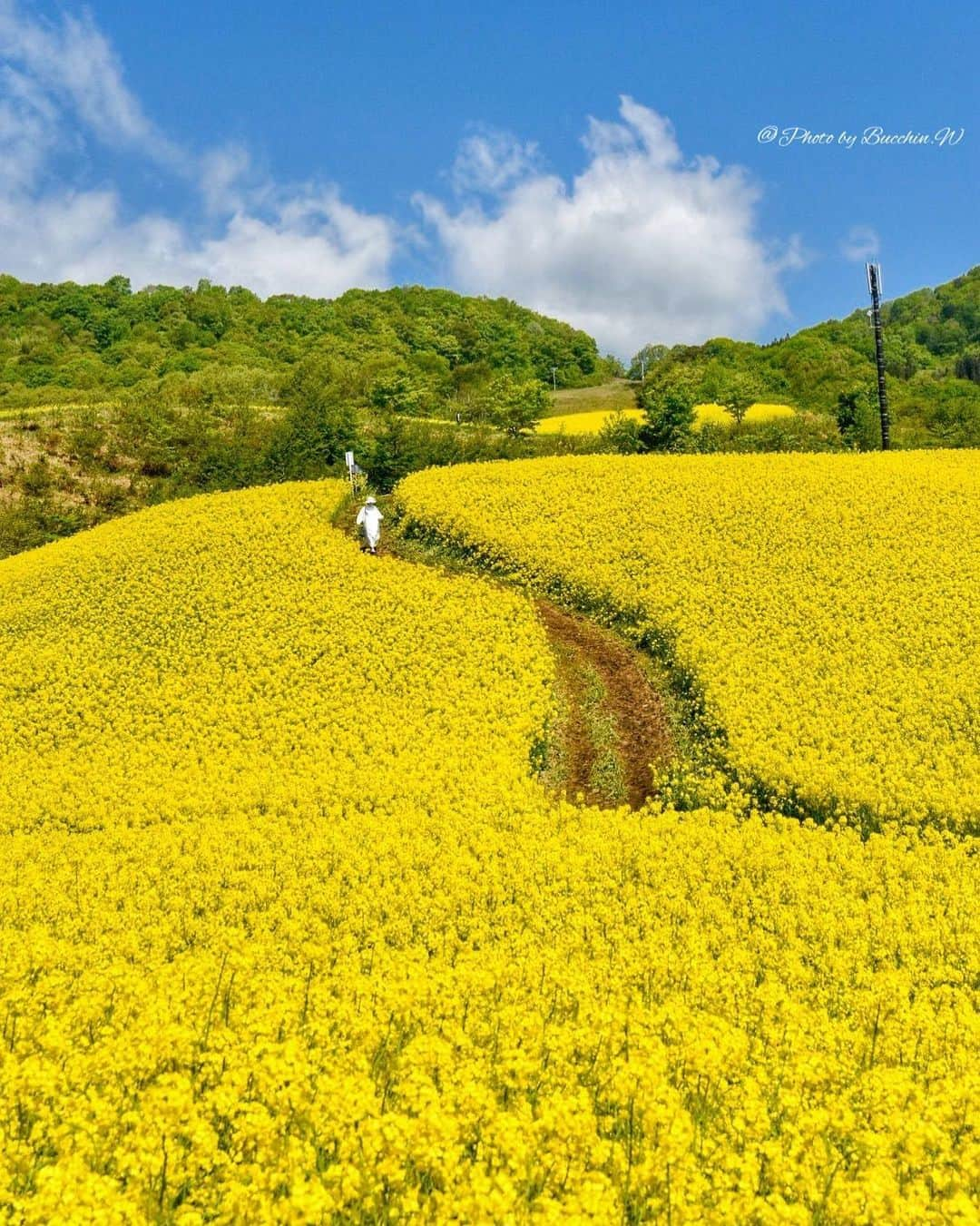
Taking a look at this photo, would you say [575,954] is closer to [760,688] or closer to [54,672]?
[760,688]

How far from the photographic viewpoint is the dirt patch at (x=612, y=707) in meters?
17.0

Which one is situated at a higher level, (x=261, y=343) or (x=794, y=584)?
(x=261, y=343)

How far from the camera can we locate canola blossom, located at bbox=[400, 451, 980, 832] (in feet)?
50.2

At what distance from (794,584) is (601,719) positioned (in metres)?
8.04

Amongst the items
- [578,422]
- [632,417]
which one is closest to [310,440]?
[632,417]

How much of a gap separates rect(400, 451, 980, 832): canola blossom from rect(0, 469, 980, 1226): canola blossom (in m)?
2.18

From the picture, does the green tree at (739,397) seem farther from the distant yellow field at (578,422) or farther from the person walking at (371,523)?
the person walking at (371,523)

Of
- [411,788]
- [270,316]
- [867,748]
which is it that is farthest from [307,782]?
[270,316]

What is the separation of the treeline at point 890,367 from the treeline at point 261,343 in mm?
16336

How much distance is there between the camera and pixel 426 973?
831 centimetres

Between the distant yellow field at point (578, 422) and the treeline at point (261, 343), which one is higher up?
the treeline at point (261, 343)

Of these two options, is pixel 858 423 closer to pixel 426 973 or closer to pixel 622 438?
pixel 622 438

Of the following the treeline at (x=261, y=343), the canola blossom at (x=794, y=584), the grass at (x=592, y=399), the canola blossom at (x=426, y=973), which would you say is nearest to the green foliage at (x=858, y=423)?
the canola blossom at (x=794, y=584)

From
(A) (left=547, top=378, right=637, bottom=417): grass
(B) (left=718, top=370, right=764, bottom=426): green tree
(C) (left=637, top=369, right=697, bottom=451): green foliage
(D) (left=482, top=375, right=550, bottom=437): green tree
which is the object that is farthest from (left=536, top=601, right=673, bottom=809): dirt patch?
(A) (left=547, top=378, right=637, bottom=417): grass
